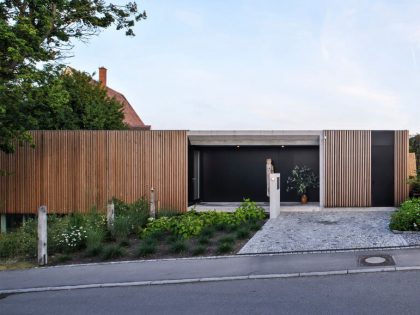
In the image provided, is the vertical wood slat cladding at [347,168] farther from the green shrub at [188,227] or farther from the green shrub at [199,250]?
the green shrub at [199,250]

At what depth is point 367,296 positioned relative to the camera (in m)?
6.84

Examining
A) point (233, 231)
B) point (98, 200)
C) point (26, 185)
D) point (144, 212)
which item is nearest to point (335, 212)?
point (233, 231)

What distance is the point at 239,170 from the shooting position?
20281 mm

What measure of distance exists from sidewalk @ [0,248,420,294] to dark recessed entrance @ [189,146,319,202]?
10026mm

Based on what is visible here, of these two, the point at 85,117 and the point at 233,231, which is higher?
the point at 85,117

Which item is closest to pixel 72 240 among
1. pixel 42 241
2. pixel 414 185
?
pixel 42 241

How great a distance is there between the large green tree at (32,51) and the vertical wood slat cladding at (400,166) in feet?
36.7

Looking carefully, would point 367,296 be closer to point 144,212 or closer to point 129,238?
point 129,238

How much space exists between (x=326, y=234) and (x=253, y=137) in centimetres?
658

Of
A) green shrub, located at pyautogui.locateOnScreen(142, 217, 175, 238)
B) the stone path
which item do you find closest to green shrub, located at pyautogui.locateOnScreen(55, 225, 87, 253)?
green shrub, located at pyautogui.locateOnScreen(142, 217, 175, 238)

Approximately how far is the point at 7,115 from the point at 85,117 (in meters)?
7.27

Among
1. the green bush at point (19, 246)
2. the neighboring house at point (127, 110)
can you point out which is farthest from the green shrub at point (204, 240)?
the neighboring house at point (127, 110)

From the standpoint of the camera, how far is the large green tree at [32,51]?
1214 cm

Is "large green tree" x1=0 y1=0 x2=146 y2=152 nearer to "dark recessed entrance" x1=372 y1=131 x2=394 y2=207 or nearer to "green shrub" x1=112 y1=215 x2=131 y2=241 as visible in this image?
"green shrub" x1=112 y1=215 x2=131 y2=241
